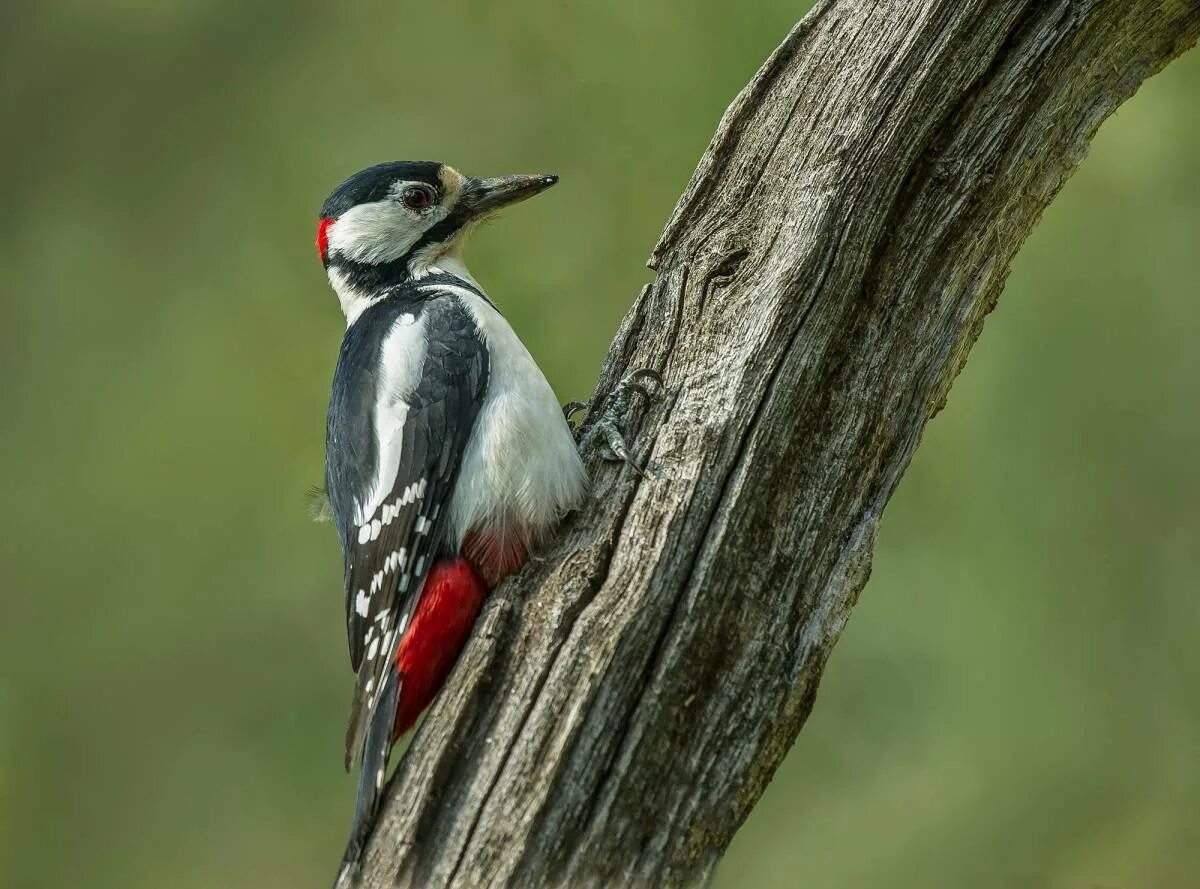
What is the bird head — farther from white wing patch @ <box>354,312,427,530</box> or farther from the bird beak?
white wing patch @ <box>354,312,427,530</box>

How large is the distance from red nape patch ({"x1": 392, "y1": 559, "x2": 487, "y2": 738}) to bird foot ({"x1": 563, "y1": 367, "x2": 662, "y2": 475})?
0.42 m

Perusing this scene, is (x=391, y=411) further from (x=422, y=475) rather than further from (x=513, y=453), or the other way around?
(x=513, y=453)

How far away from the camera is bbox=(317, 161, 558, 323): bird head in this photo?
345cm

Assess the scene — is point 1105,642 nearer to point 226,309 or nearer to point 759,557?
point 759,557

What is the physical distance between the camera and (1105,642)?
4836mm

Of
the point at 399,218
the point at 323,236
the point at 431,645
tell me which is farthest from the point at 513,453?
the point at 323,236

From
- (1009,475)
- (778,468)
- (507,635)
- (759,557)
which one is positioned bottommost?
(507,635)

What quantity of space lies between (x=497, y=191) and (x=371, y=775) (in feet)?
5.73

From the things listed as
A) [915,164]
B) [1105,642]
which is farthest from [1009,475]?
[915,164]

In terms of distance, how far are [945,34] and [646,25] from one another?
374cm

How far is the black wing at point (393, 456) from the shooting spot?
2807mm

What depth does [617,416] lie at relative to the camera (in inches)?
109

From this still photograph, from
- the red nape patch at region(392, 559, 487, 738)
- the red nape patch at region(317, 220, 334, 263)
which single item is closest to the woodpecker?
the red nape patch at region(392, 559, 487, 738)

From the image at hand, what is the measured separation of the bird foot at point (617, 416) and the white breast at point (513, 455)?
58 mm
